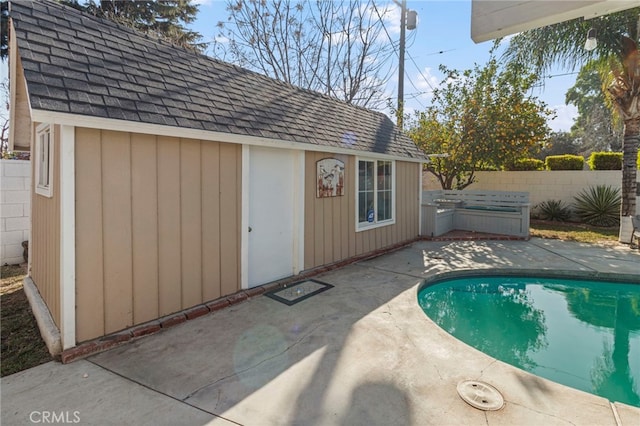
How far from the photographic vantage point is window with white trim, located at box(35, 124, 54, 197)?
12.5ft

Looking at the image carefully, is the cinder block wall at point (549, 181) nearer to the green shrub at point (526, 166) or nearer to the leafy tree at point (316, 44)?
the green shrub at point (526, 166)

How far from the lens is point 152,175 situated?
3887 mm

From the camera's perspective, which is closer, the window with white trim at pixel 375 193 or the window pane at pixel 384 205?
the window with white trim at pixel 375 193

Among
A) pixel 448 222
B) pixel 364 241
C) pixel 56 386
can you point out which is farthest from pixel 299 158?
pixel 448 222

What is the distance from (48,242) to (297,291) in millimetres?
3311

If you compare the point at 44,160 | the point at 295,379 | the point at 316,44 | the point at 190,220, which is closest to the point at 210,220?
the point at 190,220

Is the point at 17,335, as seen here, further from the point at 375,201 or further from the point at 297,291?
the point at 375,201

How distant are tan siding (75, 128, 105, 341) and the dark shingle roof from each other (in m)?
0.41

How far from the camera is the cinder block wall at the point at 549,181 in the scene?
1197 cm

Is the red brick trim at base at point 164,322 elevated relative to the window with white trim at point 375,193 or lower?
lower

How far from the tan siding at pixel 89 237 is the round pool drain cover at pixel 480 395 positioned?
11.9ft

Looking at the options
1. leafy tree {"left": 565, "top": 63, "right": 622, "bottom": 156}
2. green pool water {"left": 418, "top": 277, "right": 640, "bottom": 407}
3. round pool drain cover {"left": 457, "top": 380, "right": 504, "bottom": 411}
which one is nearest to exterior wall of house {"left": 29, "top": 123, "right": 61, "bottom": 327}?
round pool drain cover {"left": 457, "top": 380, "right": 504, "bottom": 411}

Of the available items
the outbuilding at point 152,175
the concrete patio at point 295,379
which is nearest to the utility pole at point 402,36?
the outbuilding at point 152,175

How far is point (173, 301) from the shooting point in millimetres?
4145
